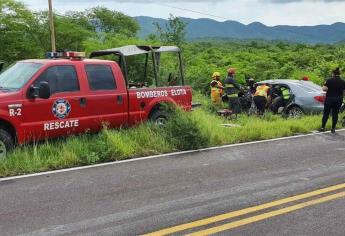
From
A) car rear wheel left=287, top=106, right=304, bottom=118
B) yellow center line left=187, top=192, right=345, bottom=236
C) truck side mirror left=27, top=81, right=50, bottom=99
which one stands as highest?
truck side mirror left=27, top=81, right=50, bottom=99

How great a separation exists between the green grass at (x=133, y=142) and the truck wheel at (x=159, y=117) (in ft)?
1.47

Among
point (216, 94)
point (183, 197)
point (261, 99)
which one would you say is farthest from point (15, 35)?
point (183, 197)

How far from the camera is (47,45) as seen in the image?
1007 inches

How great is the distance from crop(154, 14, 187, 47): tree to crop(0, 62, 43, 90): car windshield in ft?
41.2

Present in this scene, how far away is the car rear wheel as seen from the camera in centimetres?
1554

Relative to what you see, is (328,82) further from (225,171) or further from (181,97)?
(225,171)

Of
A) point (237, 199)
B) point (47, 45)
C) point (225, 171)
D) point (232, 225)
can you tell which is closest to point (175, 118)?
point (225, 171)

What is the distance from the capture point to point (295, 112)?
1559 cm

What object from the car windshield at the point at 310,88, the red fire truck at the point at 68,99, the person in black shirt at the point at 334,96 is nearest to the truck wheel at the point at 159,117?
the red fire truck at the point at 68,99

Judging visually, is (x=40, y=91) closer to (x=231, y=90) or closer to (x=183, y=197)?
(x=183, y=197)

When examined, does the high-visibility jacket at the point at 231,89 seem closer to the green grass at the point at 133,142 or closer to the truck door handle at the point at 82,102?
the green grass at the point at 133,142

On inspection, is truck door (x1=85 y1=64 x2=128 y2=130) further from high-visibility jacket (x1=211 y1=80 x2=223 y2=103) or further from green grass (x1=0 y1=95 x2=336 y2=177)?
high-visibility jacket (x1=211 y1=80 x2=223 y2=103)

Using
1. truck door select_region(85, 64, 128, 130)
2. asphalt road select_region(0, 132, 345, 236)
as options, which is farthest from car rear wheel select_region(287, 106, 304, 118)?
truck door select_region(85, 64, 128, 130)

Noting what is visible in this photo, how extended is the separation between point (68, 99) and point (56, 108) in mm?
321
